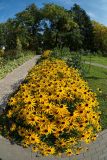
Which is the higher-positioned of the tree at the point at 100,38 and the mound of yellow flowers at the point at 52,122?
the mound of yellow flowers at the point at 52,122

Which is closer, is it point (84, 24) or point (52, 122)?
point (52, 122)

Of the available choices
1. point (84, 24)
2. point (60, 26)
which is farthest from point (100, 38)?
point (60, 26)

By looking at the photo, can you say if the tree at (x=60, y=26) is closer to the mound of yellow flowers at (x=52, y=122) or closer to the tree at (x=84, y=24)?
the tree at (x=84, y=24)

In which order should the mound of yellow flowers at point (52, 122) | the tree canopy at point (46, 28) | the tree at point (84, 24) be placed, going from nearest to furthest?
the mound of yellow flowers at point (52, 122), the tree canopy at point (46, 28), the tree at point (84, 24)

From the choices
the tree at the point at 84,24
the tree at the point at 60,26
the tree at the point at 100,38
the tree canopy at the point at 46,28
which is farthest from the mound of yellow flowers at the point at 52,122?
the tree at the point at 84,24

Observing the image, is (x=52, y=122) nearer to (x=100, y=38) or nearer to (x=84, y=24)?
(x=100, y=38)

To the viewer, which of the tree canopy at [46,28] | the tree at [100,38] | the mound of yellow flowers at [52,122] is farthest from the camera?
the tree at [100,38]

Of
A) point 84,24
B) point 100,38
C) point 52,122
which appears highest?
point 84,24

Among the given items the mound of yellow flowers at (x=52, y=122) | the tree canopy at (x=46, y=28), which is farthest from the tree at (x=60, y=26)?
the mound of yellow flowers at (x=52, y=122)

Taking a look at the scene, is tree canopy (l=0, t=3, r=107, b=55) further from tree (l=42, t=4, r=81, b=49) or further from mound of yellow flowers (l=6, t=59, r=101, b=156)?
mound of yellow flowers (l=6, t=59, r=101, b=156)

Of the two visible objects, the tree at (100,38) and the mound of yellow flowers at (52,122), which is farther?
the tree at (100,38)

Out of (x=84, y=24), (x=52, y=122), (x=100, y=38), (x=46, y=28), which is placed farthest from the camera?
(x=84, y=24)

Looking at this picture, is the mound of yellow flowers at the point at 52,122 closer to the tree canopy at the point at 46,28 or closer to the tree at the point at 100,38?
the tree canopy at the point at 46,28

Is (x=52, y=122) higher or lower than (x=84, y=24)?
lower
